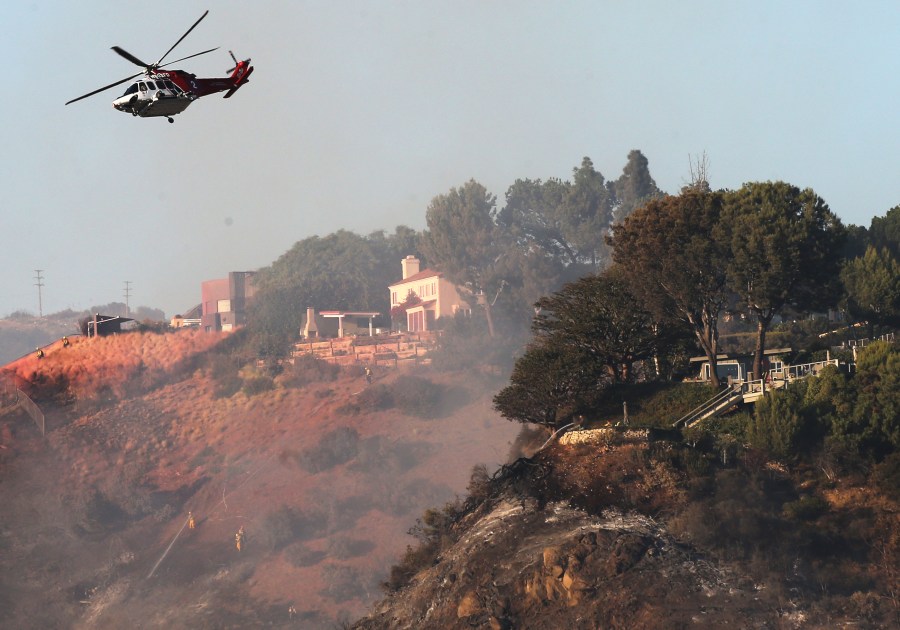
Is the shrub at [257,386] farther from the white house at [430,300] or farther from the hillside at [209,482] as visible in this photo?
the white house at [430,300]

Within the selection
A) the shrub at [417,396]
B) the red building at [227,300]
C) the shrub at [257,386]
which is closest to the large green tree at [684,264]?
the shrub at [417,396]

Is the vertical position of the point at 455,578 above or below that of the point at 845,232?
below

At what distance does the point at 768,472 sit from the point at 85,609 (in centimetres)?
5653

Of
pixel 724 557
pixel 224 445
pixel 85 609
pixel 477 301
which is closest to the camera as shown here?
pixel 724 557

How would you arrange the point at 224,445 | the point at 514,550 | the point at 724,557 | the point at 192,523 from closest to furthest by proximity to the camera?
the point at 724,557, the point at 514,550, the point at 192,523, the point at 224,445

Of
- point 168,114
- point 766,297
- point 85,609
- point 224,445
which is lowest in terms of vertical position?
point 85,609

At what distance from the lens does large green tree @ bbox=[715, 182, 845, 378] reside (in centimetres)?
5725

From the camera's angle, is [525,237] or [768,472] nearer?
[768,472]

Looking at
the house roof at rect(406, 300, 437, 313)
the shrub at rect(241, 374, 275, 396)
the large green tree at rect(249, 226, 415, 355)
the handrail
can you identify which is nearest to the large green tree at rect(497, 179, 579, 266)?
the house roof at rect(406, 300, 437, 313)

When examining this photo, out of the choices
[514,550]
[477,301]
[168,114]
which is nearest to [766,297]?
[514,550]

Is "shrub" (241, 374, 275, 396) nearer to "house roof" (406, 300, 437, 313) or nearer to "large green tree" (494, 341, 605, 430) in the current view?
"house roof" (406, 300, 437, 313)

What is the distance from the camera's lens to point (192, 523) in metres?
100

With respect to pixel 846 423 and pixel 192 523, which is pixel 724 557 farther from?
pixel 192 523

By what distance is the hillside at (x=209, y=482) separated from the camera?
87812 mm
